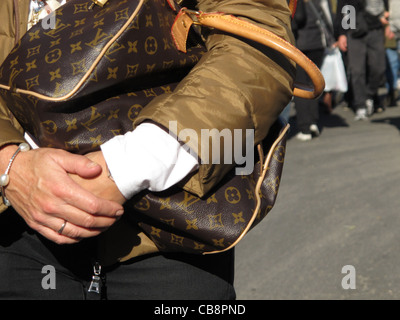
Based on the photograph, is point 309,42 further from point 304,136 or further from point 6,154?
point 6,154

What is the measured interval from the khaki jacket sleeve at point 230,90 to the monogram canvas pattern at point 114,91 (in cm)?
6

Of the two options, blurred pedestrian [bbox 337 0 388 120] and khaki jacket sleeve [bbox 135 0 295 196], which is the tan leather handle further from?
blurred pedestrian [bbox 337 0 388 120]

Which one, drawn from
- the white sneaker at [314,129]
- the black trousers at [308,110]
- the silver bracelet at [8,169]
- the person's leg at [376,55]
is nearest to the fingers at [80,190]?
the silver bracelet at [8,169]

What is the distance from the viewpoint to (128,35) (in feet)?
4.47

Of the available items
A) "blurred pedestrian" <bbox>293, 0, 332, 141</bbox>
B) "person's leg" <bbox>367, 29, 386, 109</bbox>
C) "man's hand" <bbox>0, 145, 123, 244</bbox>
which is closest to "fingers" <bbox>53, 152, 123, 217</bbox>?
"man's hand" <bbox>0, 145, 123, 244</bbox>

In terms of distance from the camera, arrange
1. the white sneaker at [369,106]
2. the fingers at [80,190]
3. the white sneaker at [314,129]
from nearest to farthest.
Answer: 1. the fingers at [80,190]
2. the white sneaker at [314,129]
3. the white sneaker at [369,106]

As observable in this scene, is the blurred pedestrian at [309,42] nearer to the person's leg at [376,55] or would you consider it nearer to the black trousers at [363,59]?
the black trousers at [363,59]

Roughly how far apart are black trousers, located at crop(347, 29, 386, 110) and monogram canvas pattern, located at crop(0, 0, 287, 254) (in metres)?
7.69

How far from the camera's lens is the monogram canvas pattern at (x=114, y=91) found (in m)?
1.34

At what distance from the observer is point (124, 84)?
4.56 feet

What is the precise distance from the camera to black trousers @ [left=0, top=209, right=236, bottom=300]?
161 centimetres
